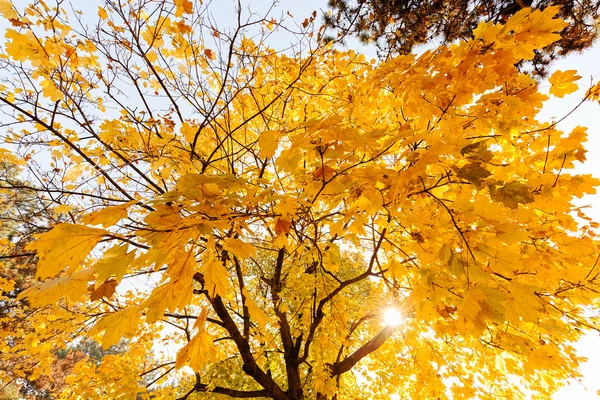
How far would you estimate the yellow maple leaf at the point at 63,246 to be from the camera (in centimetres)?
77

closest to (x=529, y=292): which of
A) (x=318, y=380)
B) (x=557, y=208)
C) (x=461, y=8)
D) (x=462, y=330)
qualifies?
(x=462, y=330)

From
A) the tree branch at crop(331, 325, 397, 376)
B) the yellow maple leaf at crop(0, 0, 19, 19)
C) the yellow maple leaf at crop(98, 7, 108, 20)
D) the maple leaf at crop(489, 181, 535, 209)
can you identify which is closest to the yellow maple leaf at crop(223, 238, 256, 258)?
the maple leaf at crop(489, 181, 535, 209)

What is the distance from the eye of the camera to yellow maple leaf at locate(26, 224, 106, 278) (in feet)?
2.53

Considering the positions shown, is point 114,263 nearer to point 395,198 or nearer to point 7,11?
point 395,198

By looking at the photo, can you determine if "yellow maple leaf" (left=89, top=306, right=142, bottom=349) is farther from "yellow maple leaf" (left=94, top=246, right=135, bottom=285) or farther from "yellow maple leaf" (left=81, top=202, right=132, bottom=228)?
"yellow maple leaf" (left=81, top=202, right=132, bottom=228)

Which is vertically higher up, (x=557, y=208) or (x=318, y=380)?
(x=557, y=208)

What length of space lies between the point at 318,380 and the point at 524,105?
389 centimetres

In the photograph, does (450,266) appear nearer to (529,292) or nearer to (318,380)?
(529,292)

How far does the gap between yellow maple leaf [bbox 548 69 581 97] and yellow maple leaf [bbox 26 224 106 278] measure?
8.29 feet

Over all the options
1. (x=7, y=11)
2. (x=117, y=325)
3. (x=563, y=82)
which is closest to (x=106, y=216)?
(x=117, y=325)

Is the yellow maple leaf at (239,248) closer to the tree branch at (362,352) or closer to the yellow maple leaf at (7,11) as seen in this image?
the yellow maple leaf at (7,11)

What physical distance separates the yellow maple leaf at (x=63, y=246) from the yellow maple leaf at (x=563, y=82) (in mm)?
2527

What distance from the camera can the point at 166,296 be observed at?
923mm

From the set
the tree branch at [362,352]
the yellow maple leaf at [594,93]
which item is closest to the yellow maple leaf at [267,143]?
the yellow maple leaf at [594,93]
